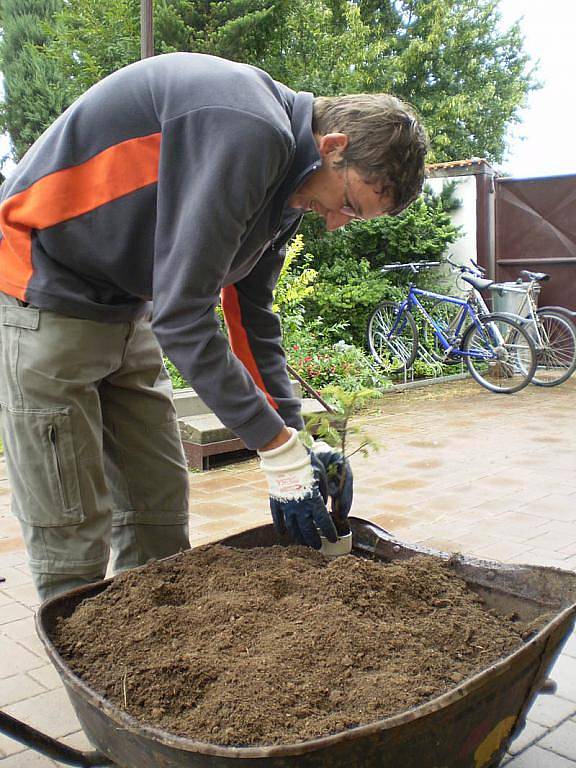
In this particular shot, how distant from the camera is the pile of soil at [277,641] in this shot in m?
1.30

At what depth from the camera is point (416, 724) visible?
1.21 metres

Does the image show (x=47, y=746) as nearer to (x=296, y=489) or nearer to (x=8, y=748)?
(x=8, y=748)

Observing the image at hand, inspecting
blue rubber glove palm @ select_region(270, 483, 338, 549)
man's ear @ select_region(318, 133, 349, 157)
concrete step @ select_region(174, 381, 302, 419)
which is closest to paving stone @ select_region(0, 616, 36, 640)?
blue rubber glove palm @ select_region(270, 483, 338, 549)

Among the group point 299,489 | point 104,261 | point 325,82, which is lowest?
point 299,489

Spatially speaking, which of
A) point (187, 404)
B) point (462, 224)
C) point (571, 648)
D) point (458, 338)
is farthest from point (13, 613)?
point (462, 224)

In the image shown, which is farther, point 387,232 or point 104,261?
point 387,232

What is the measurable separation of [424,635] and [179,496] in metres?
1.00

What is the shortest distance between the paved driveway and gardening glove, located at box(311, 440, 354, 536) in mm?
709

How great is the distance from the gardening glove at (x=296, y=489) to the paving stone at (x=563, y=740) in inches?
29.9

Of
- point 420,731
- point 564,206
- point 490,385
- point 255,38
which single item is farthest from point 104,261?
point 255,38

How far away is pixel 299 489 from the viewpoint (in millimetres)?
1843

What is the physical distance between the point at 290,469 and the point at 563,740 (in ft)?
3.27

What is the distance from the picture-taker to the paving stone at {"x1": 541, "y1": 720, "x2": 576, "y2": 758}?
6.27ft

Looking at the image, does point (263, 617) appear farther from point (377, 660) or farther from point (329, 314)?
point (329, 314)
